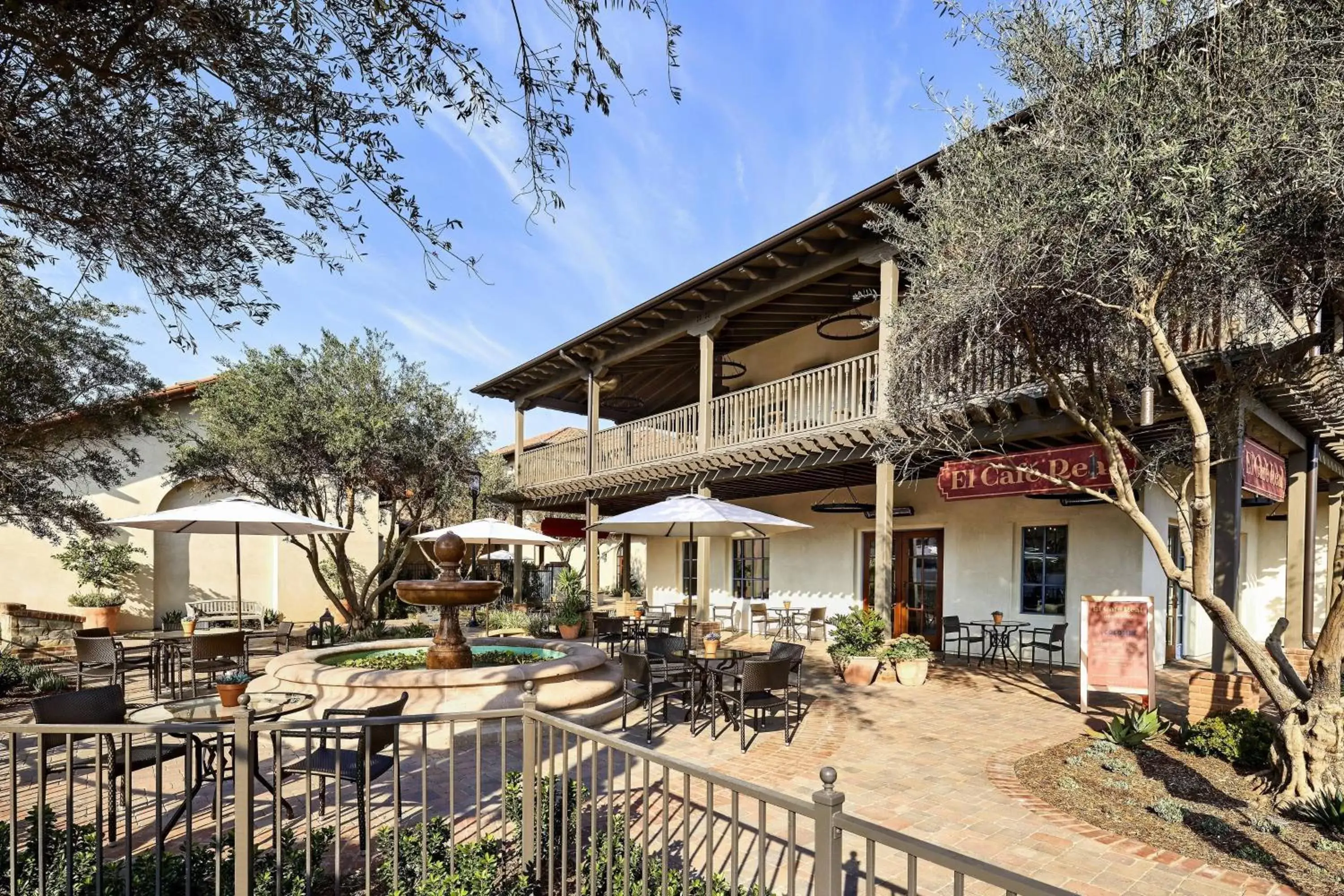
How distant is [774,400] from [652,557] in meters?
9.49

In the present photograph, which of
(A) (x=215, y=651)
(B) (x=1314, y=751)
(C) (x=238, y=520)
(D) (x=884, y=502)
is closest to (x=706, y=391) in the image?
(D) (x=884, y=502)

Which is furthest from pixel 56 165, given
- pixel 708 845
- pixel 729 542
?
pixel 729 542

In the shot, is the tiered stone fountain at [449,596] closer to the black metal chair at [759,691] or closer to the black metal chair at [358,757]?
the black metal chair at [358,757]

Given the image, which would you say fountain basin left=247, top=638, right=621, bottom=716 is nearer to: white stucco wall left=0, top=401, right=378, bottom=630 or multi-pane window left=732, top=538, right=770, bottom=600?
multi-pane window left=732, top=538, right=770, bottom=600

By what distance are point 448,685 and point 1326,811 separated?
6.52 m

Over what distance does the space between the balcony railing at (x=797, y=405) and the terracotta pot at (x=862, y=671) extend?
3255mm

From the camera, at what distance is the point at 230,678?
5168 millimetres

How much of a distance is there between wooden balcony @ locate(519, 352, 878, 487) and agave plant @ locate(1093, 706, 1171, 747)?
16.0 feet

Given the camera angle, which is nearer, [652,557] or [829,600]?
[829,600]

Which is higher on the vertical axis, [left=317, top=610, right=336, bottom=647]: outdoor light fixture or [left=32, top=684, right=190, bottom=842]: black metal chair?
[left=32, top=684, right=190, bottom=842]: black metal chair

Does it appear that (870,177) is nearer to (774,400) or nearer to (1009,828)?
(774,400)

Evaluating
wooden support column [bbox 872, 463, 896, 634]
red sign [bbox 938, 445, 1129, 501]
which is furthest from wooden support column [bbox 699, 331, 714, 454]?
red sign [bbox 938, 445, 1129, 501]

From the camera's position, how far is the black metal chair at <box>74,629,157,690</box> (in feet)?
26.8

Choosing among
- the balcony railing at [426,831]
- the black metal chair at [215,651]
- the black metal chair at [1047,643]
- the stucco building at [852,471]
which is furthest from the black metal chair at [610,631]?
the black metal chair at [1047,643]
